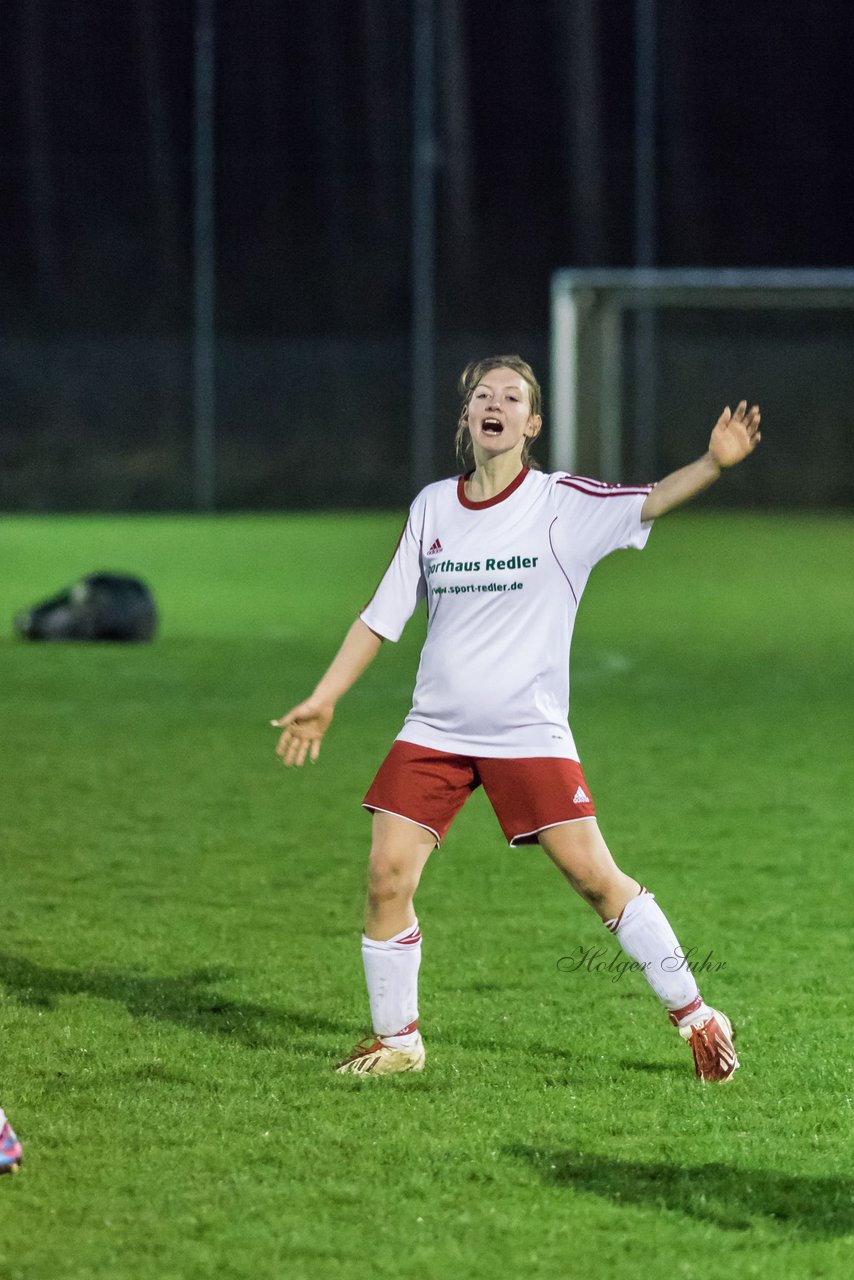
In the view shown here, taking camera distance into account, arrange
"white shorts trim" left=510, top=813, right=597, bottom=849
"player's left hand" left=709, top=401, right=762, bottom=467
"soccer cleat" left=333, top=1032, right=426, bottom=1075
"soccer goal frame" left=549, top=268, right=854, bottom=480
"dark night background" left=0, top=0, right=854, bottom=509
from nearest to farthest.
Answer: "player's left hand" left=709, top=401, right=762, bottom=467
"white shorts trim" left=510, top=813, right=597, bottom=849
"soccer cleat" left=333, top=1032, right=426, bottom=1075
"soccer goal frame" left=549, top=268, right=854, bottom=480
"dark night background" left=0, top=0, right=854, bottom=509

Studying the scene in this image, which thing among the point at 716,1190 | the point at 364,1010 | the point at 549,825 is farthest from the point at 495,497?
the point at 716,1190

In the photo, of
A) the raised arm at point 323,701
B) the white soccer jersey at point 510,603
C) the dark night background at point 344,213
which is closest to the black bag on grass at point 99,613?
the raised arm at point 323,701

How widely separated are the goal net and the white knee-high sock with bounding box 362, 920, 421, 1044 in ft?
69.6

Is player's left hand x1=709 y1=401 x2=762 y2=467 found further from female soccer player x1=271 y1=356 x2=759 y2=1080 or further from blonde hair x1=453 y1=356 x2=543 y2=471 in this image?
blonde hair x1=453 y1=356 x2=543 y2=471

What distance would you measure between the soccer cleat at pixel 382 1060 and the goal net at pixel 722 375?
69.6 ft

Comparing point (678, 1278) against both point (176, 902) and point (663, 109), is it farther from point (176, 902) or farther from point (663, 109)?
point (663, 109)

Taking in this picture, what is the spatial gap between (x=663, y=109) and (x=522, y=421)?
2390 centimetres

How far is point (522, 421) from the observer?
3.95 meters

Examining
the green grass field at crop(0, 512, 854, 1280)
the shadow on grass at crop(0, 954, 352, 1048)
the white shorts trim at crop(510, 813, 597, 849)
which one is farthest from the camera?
the shadow on grass at crop(0, 954, 352, 1048)

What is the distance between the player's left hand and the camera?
3699 millimetres

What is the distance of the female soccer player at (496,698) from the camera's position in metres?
3.95

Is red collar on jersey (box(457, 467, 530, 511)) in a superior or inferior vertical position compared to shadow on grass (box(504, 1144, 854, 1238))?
superior

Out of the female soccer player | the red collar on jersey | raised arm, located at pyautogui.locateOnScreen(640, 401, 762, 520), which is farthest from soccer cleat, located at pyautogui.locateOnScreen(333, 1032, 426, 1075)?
raised arm, located at pyautogui.locateOnScreen(640, 401, 762, 520)

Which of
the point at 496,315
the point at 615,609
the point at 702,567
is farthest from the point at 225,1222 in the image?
the point at 496,315
